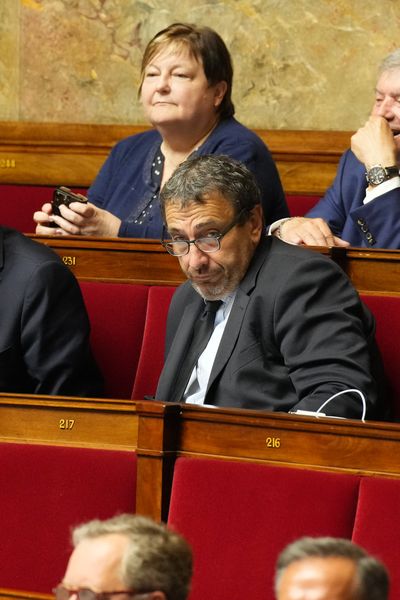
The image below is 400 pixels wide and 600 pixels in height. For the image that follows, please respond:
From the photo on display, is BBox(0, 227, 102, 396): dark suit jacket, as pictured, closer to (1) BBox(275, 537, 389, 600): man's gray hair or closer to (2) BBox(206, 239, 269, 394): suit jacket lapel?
(2) BBox(206, 239, 269, 394): suit jacket lapel

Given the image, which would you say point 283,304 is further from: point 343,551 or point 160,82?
point 343,551

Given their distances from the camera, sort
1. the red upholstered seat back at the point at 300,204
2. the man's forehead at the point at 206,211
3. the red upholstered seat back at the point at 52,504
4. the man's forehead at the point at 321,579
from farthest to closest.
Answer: the red upholstered seat back at the point at 300,204, the man's forehead at the point at 206,211, the red upholstered seat back at the point at 52,504, the man's forehead at the point at 321,579

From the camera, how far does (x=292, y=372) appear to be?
4.76 ft

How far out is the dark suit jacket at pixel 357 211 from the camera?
5.96 ft

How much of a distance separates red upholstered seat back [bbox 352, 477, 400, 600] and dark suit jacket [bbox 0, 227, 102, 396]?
1.90 ft

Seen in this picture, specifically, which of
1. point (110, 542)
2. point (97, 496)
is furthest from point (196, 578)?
point (110, 542)

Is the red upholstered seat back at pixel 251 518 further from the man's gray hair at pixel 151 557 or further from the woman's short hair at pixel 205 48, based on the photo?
the woman's short hair at pixel 205 48

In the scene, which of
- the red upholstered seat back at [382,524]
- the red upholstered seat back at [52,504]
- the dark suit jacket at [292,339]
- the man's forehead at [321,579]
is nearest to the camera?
the man's forehead at [321,579]

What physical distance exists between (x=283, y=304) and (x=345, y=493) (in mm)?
363

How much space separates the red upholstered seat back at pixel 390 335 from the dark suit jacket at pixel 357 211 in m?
0.20

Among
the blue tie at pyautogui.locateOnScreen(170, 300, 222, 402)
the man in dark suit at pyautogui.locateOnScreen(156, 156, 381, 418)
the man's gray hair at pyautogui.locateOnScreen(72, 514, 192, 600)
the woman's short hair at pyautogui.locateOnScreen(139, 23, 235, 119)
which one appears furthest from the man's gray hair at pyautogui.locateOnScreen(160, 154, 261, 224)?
the man's gray hair at pyautogui.locateOnScreen(72, 514, 192, 600)

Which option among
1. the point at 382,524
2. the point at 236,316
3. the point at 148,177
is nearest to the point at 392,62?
the point at 148,177

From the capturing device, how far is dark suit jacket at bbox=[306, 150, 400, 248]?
5.96ft

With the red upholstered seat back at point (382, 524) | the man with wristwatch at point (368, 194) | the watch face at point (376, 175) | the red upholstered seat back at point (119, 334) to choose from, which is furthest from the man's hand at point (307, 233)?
the red upholstered seat back at point (382, 524)
